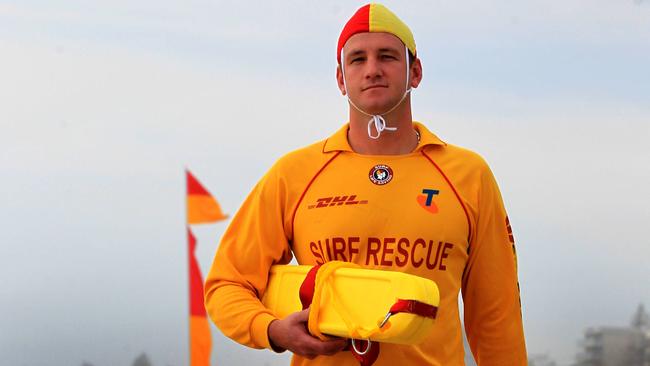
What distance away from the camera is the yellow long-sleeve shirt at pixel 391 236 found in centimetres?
351

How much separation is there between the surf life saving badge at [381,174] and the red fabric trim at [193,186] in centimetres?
600

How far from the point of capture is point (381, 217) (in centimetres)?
354

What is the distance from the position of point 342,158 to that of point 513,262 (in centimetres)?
72

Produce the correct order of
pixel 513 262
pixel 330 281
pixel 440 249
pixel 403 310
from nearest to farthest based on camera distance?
1. pixel 403 310
2. pixel 330 281
3. pixel 440 249
4. pixel 513 262

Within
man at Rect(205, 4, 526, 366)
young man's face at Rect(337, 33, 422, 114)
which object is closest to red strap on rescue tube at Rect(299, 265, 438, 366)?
man at Rect(205, 4, 526, 366)

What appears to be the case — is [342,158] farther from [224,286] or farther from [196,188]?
[196,188]

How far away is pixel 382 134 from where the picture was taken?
366cm

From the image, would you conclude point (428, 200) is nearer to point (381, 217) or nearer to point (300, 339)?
point (381, 217)

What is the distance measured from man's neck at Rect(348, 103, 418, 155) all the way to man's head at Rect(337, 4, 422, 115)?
50 mm

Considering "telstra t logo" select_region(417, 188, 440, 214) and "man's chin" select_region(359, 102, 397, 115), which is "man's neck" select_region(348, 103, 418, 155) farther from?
"telstra t logo" select_region(417, 188, 440, 214)

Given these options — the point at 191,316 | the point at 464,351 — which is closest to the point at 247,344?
the point at 464,351

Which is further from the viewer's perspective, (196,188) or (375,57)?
(196,188)

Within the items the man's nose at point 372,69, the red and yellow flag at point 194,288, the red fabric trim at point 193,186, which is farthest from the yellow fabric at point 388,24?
the red fabric trim at point 193,186

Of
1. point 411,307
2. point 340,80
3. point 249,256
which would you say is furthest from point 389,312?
point 340,80
